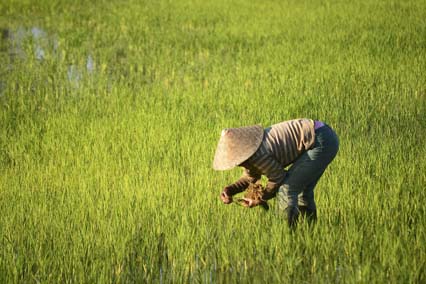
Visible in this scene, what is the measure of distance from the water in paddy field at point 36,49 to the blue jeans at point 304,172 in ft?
14.1

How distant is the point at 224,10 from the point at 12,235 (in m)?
9.42

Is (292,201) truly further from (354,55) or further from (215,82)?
(354,55)

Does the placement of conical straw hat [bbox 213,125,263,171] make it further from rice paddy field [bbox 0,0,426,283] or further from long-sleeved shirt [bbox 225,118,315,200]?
rice paddy field [bbox 0,0,426,283]

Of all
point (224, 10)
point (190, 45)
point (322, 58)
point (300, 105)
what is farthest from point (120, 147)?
point (224, 10)

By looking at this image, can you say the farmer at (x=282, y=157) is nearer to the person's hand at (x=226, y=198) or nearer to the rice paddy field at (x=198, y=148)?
the person's hand at (x=226, y=198)

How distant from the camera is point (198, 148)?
4.56 metres

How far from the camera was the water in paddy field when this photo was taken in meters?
7.42

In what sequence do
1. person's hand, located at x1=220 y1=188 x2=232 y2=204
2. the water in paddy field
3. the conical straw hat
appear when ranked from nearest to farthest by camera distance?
the conical straw hat < person's hand, located at x1=220 y1=188 x2=232 y2=204 < the water in paddy field

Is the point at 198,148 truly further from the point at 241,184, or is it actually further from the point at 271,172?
the point at 271,172

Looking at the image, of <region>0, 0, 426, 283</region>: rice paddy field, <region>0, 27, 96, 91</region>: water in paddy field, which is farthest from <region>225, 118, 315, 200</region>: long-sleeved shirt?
<region>0, 27, 96, 91</region>: water in paddy field

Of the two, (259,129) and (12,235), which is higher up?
(259,129)

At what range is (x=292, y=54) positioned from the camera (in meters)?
7.61

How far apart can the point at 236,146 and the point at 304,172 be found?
A: 1.31 ft

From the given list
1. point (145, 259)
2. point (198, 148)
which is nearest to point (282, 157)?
point (145, 259)
